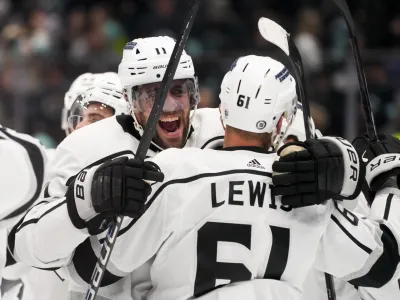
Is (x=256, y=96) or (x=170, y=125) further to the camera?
(x=170, y=125)

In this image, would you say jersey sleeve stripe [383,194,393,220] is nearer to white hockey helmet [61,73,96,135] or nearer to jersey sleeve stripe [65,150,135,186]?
jersey sleeve stripe [65,150,135,186]

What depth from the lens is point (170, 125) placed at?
357 cm

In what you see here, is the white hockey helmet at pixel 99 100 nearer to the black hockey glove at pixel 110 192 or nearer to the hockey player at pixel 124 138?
the hockey player at pixel 124 138

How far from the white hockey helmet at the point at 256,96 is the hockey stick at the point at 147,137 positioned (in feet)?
0.59

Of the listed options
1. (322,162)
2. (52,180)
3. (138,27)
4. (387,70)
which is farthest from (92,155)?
(138,27)

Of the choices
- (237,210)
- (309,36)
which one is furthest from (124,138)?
(309,36)

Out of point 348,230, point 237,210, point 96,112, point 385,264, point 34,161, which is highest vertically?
point 96,112

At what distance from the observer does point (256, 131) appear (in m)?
3.14

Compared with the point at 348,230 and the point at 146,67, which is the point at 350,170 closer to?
the point at 348,230

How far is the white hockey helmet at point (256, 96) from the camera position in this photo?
10.2 feet

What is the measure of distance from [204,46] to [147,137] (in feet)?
18.9

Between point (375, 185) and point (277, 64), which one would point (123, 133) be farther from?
point (375, 185)

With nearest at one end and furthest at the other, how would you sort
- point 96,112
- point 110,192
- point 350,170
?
point 110,192 → point 350,170 → point 96,112

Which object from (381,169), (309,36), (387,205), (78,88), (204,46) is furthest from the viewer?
(204,46)
